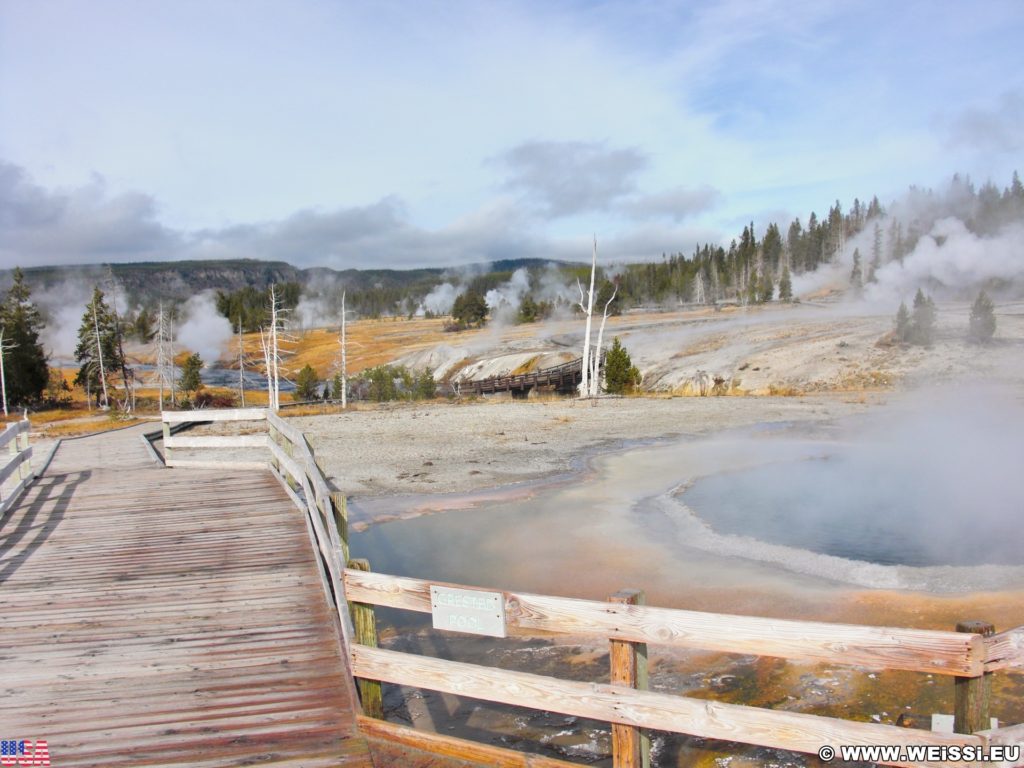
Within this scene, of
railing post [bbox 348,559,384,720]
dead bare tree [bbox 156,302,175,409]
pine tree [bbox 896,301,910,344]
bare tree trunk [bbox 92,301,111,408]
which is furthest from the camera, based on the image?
dead bare tree [bbox 156,302,175,409]

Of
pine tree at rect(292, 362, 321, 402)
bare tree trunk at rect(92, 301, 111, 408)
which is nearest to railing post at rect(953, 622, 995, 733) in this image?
pine tree at rect(292, 362, 321, 402)

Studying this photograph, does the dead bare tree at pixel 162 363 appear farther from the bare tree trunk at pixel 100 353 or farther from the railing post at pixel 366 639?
the railing post at pixel 366 639

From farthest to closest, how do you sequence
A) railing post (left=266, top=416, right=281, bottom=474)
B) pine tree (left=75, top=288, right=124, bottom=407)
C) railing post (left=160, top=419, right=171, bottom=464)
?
pine tree (left=75, top=288, right=124, bottom=407) → railing post (left=160, top=419, right=171, bottom=464) → railing post (left=266, top=416, right=281, bottom=474)

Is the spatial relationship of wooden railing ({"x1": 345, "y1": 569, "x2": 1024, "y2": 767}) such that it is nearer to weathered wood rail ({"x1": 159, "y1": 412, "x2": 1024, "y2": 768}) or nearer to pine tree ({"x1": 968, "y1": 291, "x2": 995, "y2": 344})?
weathered wood rail ({"x1": 159, "y1": 412, "x2": 1024, "y2": 768})

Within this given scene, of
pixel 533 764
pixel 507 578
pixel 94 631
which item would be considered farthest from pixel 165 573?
pixel 533 764

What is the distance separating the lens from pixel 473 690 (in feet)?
14.8

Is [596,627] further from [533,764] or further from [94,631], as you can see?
[94,631]

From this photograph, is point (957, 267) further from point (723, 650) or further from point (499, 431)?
point (723, 650)

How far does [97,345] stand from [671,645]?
209 ft

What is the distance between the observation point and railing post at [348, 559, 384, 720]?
495cm

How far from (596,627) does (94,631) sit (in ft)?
15.1

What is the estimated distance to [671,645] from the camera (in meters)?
4.35

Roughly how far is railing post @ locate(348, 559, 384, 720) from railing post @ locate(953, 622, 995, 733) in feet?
10.8

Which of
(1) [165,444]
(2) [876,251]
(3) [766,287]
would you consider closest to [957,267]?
(2) [876,251]
